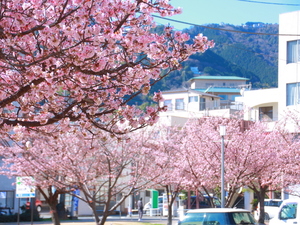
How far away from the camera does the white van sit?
606 inches

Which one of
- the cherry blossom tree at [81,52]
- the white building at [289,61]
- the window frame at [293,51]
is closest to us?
the cherry blossom tree at [81,52]

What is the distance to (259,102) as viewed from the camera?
4381 centimetres

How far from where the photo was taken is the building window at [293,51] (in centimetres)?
3416

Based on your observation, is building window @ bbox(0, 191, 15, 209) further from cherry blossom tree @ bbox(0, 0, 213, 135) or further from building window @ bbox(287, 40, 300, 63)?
cherry blossom tree @ bbox(0, 0, 213, 135)

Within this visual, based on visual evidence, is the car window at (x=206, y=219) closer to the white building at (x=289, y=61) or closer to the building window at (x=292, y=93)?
the white building at (x=289, y=61)

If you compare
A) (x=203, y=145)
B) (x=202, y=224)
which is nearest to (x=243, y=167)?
(x=203, y=145)

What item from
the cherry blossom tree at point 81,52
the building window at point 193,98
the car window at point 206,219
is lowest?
the car window at point 206,219

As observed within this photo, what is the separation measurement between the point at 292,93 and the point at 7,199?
861 inches

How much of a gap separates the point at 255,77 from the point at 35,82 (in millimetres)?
169733

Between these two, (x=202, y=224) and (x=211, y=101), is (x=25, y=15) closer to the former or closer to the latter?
(x=202, y=224)

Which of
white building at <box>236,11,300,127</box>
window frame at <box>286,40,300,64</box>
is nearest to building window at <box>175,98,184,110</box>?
white building at <box>236,11,300,127</box>

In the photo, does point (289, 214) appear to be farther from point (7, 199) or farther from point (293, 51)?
point (7, 199)

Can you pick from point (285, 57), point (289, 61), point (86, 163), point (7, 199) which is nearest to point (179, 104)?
point (289, 61)

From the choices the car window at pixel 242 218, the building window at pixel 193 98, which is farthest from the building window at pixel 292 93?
the building window at pixel 193 98
